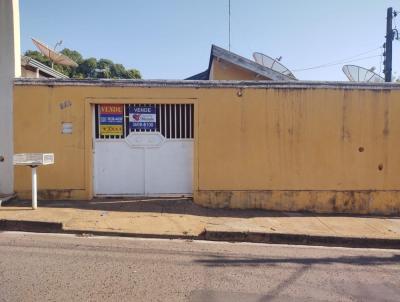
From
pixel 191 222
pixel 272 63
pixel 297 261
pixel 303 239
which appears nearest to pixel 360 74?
pixel 272 63

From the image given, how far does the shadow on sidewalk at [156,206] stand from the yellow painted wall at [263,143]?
0.92ft

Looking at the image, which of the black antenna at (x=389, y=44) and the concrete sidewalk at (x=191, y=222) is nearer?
the concrete sidewalk at (x=191, y=222)

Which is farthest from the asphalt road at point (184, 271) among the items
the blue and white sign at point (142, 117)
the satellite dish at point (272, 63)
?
the satellite dish at point (272, 63)

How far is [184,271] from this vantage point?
5.21 metres

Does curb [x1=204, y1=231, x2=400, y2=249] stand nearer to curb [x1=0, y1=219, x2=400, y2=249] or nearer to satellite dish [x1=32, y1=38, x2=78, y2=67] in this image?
curb [x1=0, y1=219, x2=400, y2=249]

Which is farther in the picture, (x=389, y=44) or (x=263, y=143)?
(x=389, y=44)

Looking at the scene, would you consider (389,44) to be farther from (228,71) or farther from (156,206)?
(156,206)

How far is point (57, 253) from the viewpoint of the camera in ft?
19.1

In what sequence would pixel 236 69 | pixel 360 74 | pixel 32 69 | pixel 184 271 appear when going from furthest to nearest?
pixel 236 69 → pixel 360 74 → pixel 32 69 → pixel 184 271

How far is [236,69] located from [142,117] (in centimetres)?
690

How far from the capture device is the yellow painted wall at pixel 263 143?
9328mm

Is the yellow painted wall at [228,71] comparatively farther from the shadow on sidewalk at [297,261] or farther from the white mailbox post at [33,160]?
the shadow on sidewalk at [297,261]

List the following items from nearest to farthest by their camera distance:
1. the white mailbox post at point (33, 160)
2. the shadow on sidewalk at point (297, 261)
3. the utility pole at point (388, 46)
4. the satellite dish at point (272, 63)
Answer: the shadow on sidewalk at point (297, 261)
the white mailbox post at point (33, 160)
the satellite dish at point (272, 63)
the utility pole at point (388, 46)

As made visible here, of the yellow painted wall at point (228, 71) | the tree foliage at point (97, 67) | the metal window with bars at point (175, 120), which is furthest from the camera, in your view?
the tree foliage at point (97, 67)
